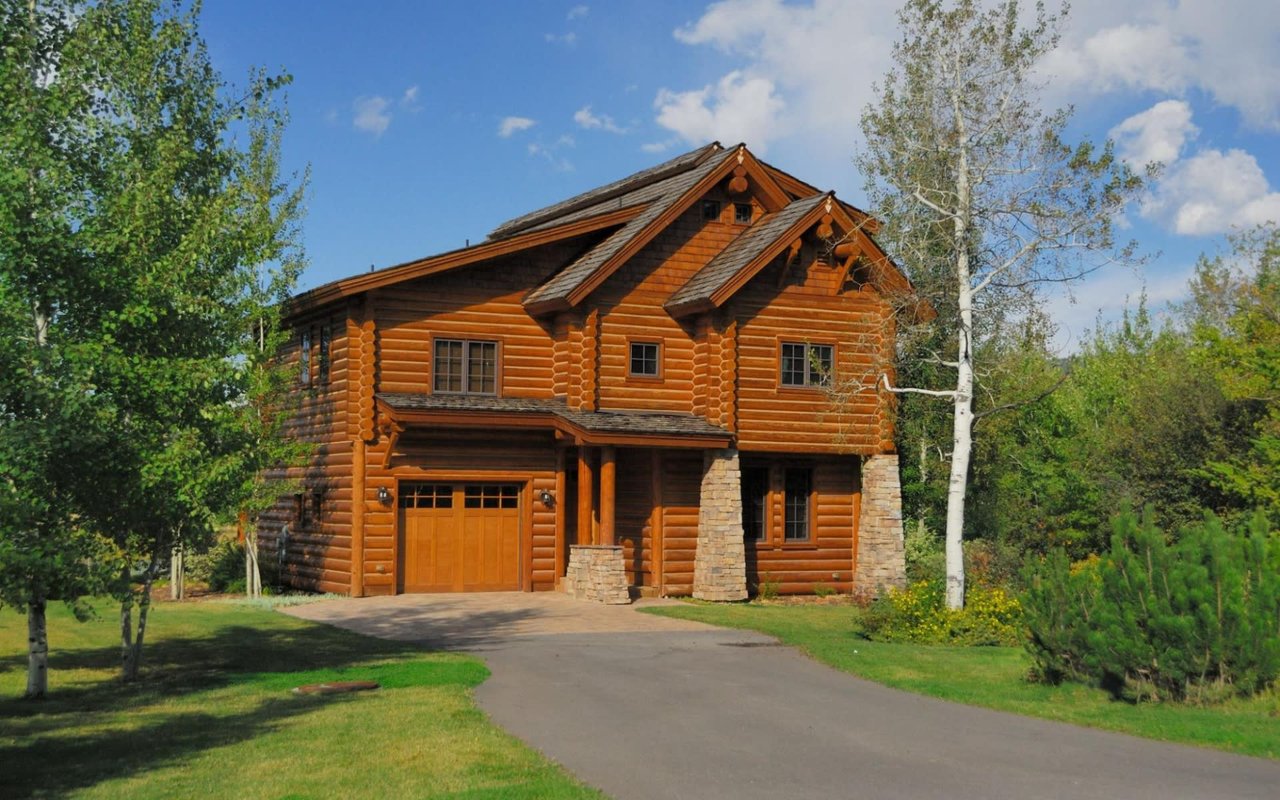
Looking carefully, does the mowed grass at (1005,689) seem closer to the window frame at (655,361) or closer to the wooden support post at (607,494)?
the wooden support post at (607,494)

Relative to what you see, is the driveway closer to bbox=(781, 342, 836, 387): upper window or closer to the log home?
the log home

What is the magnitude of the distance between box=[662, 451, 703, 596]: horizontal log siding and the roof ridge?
7778 mm

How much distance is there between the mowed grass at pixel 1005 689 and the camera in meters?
12.2

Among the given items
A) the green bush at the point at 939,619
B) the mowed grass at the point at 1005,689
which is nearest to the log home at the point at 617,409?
the mowed grass at the point at 1005,689

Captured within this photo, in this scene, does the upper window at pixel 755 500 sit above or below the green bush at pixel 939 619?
above

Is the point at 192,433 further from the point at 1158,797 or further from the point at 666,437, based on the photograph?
the point at 666,437

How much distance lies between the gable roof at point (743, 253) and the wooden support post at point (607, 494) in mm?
3804

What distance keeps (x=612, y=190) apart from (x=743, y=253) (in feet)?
22.2

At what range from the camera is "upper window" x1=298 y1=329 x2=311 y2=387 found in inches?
1159

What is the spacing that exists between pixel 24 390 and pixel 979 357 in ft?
70.4

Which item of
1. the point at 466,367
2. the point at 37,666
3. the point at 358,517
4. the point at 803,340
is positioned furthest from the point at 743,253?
the point at 37,666

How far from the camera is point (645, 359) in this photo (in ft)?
93.9

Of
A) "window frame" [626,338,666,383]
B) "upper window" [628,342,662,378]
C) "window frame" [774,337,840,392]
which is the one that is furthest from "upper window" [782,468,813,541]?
"upper window" [628,342,662,378]

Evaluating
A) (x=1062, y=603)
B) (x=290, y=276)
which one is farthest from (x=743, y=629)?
(x=290, y=276)
